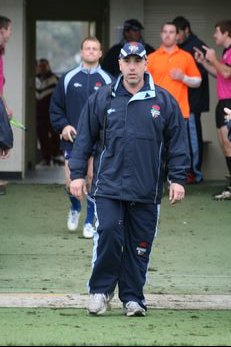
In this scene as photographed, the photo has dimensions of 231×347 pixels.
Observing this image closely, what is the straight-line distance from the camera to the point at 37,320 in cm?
745

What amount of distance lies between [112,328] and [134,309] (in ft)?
1.49

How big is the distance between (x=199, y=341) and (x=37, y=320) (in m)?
1.25

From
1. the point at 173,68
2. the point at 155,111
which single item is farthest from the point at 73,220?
the point at 155,111

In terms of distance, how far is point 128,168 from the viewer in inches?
298

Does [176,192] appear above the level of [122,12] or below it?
below

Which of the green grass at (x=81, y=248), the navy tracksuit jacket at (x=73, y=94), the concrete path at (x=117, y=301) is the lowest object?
the green grass at (x=81, y=248)

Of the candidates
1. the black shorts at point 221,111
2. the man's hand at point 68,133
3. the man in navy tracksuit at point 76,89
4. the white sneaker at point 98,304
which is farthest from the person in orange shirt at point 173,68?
the white sneaker at point 98,304

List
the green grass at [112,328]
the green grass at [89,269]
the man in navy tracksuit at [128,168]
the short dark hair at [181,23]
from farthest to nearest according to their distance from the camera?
the short dark hair at [181,23] < the man in navy tracksuit at [128,168] < the green grass at [89,269] < the green grass at [112,328]

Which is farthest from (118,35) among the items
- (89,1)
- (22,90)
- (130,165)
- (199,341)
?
(199,341)

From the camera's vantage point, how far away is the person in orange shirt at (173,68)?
13414 mm

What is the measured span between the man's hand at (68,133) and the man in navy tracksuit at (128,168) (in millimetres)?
2728

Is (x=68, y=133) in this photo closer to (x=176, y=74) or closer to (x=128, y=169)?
(x=128, y=169)

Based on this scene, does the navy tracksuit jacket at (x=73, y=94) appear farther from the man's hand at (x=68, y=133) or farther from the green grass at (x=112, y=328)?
the green grass at (x=112, y=328)

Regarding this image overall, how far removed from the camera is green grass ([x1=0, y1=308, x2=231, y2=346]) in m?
6.74
